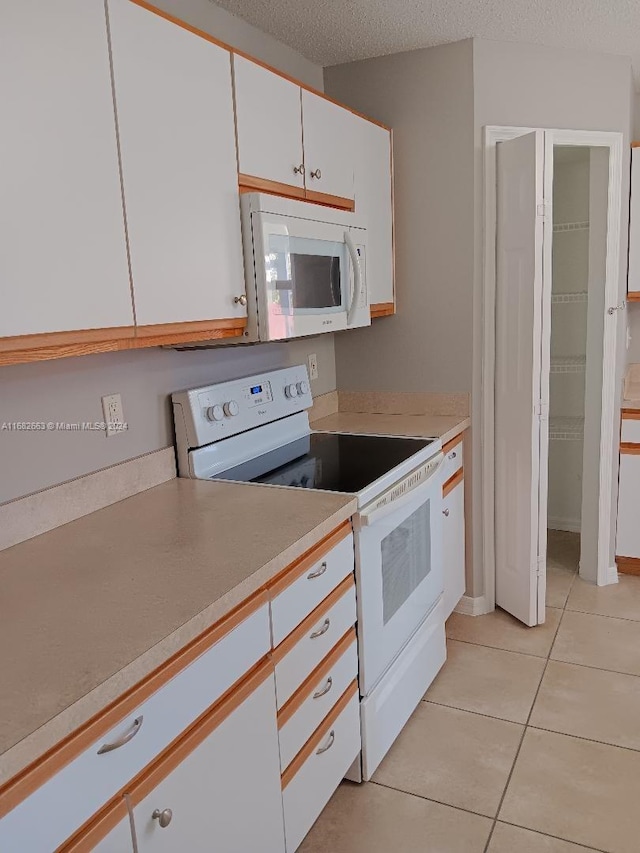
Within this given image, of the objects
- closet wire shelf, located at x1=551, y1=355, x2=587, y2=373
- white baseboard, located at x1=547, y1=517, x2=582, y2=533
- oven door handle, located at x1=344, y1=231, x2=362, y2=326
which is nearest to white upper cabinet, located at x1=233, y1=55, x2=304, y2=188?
oven door handle, located at x1=344, y1=231, x2=362, y2=326

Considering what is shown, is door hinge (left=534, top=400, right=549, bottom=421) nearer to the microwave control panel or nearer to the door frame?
the door frame

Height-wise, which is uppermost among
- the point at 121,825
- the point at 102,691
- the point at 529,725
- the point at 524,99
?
the point at 524,99

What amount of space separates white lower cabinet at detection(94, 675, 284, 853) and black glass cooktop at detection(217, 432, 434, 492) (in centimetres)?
70

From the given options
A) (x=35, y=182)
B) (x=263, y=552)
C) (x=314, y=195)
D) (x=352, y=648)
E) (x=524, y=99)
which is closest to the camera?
(x=35, y=182)

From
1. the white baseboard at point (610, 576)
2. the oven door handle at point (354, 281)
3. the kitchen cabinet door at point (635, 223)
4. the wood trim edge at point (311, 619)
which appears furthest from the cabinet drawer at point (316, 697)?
the kitchen cabinet door at point (635, 223)

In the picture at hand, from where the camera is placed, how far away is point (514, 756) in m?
2.17

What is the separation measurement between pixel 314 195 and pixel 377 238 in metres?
0.55

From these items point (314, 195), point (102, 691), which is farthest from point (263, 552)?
point (314, 195)

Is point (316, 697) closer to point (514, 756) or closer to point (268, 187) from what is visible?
point (514, 756)

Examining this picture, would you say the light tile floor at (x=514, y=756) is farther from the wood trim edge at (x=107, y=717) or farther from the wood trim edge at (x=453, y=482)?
the wood trim edge at (x=107, y=717)

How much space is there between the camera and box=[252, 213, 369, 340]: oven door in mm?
1956

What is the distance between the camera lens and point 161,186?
163 cm

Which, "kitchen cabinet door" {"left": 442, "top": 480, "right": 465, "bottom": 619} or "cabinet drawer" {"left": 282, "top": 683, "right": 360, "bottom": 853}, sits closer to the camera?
"cabinet drawer" {"left": 282, "top": 683, "right": 360, "bottom": 853}

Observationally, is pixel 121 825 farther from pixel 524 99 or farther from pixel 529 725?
pixel 524 99
